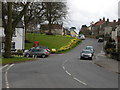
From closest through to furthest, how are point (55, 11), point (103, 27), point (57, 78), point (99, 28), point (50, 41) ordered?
point (57, 78) → point (55, 11) → point (50, 41) → point (103, 27) → point (99, 28)

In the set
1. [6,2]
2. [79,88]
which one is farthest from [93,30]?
[79,88]

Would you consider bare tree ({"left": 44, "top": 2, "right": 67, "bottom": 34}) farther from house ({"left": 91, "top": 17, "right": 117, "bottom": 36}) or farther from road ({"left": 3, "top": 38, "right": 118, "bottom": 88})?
house ({"left": 91, "top": 17, "right": 117, "bottom": 36})

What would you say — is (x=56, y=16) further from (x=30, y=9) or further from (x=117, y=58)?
(x=117, y=58)

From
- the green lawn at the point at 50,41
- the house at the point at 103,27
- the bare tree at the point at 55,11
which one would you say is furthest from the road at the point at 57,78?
the house at the point at 103,27

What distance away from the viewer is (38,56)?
3878 centimetres

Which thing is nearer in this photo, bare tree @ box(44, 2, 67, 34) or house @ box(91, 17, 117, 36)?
bare tree @ box(44, 2, 67, 34)

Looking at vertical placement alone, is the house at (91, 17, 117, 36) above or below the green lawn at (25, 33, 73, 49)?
above

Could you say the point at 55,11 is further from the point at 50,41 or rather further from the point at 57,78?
the point at 57,78

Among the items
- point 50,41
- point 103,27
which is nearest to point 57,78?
→ point 50,41

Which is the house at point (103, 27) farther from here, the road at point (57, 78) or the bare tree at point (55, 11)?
the road at point (57, 78)

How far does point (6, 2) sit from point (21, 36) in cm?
2228

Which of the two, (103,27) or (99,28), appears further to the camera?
(99,28)

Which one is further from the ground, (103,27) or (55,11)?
(55,11)

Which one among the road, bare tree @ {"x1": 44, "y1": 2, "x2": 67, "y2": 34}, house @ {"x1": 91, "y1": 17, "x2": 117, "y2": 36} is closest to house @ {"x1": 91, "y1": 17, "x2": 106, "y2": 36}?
house @ {"x1": 91, "y1": 17, "x2": 117, "y2": 36}
